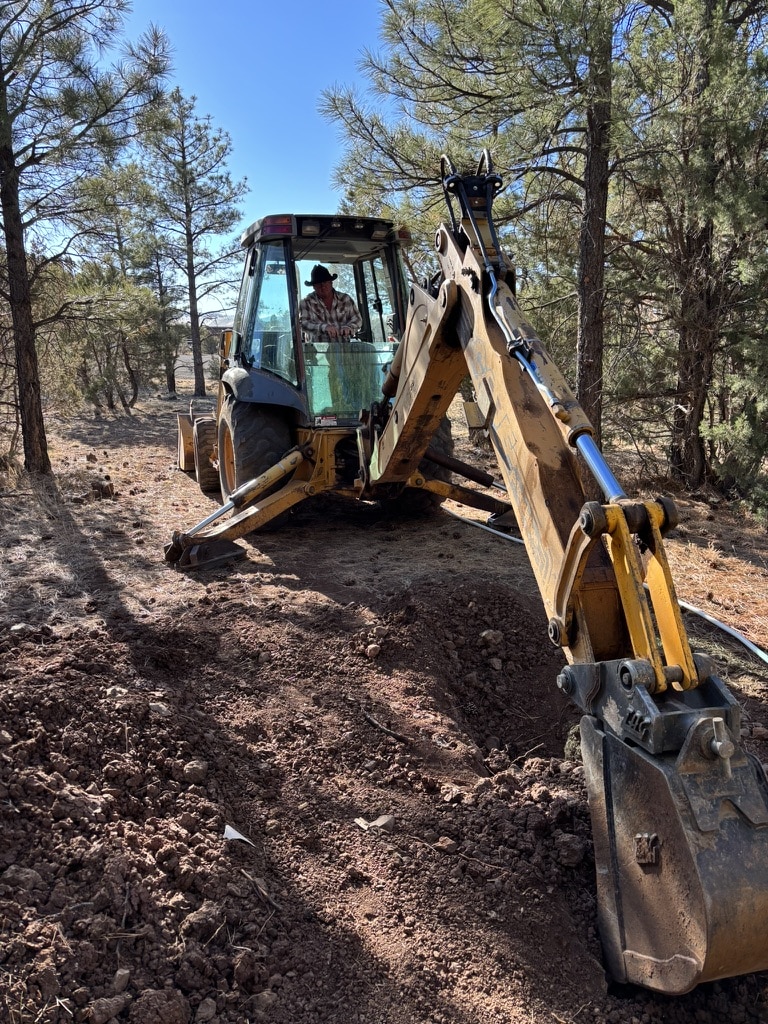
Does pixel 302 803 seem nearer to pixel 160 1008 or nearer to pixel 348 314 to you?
pixel 160 1008

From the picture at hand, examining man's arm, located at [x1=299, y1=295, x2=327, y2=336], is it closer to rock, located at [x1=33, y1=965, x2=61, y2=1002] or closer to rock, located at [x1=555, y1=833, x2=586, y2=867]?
rock, located at [x1=555, y1=833, x2=586, y2=867]

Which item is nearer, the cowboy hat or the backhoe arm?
the backhoe arm

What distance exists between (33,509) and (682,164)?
7.05m

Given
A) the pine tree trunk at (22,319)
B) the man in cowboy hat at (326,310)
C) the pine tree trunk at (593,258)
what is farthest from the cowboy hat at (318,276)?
the pine tree trunk at (22,319)

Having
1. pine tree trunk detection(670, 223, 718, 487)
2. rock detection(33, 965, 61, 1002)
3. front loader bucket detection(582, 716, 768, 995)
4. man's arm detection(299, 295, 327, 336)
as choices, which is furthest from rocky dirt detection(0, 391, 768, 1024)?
pine tree trunk detection(670, 223, 718, 487)

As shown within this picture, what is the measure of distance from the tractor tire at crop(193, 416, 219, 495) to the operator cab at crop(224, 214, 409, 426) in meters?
2.24

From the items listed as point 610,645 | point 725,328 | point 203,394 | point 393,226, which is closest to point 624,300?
point 725,328

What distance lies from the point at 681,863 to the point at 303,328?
5.21 m

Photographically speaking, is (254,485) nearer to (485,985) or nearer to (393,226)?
(393,226)

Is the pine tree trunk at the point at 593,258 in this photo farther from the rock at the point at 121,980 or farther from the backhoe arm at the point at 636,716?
the rock at the point at 121,980

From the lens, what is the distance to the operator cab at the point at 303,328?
6.16 metres

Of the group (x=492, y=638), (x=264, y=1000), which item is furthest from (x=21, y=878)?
(x=492, y=638)

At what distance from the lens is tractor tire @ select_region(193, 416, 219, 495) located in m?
8.82

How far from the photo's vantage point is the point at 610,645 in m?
2.65
